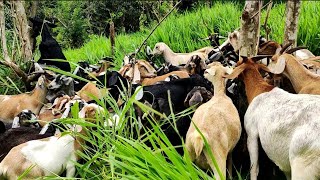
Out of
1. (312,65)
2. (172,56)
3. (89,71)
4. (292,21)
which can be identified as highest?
(292,21)

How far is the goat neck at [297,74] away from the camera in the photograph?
3.93 m

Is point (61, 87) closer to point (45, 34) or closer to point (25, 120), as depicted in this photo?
point (25, 120)

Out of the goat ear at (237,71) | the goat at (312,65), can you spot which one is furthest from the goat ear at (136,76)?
the goat at (312,65)

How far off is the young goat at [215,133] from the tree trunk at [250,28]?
84cm

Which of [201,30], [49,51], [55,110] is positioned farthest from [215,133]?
[201,30]

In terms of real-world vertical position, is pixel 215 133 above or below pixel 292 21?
below

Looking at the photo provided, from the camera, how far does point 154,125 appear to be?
3184mm

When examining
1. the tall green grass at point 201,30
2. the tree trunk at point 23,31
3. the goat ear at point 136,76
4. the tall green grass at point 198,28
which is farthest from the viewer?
the tree trunk at point 23,31

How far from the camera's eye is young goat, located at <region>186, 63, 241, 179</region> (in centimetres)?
339

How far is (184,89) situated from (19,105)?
2154 millimetres

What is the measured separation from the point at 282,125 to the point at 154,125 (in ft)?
2.67

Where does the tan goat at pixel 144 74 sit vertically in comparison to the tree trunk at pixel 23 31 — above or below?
below

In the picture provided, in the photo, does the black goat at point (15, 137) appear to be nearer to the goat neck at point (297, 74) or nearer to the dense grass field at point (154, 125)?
the dense grass field at point (154, 125)

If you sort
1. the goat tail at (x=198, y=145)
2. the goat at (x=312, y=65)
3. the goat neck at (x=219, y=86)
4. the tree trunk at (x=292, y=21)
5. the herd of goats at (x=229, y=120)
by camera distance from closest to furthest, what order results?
the herd of goats at (x=229, y=120) → the goat tail at (x=198, y=145) → the goat neck at (x=219, y=86) → the goat at (x=312, y=65) → the tree trunk at (x=292, y=21)
